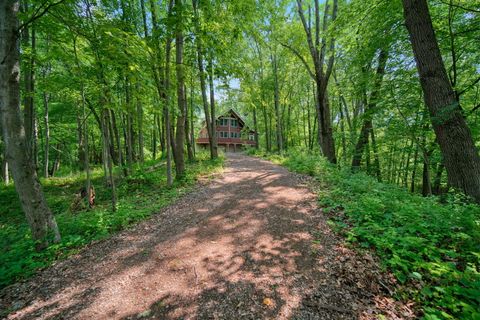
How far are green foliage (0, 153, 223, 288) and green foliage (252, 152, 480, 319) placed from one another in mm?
5035

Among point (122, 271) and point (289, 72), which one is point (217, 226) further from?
point (289, 72)

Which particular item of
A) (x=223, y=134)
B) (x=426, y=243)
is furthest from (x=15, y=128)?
(x=223, y=134)

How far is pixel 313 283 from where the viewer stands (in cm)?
269

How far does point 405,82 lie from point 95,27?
9.28 m

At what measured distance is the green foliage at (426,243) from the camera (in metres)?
2.20

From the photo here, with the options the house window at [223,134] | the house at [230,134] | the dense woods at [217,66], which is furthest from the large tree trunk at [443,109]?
the house window at [223,134]

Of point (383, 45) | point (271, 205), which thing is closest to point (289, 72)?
point (383, 45)

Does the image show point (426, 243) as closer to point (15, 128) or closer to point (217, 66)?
point (217, 66)

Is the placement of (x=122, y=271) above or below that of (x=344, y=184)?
below

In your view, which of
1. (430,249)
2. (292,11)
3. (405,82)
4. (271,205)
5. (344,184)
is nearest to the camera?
(430,249)

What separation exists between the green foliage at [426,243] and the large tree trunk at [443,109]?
498 millimetres

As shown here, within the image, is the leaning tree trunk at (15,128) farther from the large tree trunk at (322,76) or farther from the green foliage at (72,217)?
the large tree trunk at (322,76)

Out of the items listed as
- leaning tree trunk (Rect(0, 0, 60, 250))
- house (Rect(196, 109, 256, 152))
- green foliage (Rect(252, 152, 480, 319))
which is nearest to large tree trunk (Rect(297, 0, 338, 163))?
green foliage (Rect(252, 152, 480, 319))

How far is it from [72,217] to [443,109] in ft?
30.5
